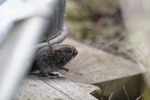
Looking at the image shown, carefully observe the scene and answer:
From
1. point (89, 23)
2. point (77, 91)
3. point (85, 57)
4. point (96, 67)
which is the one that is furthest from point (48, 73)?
point (89, 23)

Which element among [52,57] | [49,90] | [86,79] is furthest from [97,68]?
[49,90]

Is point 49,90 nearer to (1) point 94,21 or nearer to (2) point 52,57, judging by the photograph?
(2) point 52,57

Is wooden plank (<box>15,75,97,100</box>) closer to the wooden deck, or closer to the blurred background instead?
the wooden deck

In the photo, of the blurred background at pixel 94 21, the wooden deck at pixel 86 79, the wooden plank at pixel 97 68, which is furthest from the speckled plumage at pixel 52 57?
the blurred background at pixel 94 21

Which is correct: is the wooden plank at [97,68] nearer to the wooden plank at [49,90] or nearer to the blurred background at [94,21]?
the wooden plank at [49,90]

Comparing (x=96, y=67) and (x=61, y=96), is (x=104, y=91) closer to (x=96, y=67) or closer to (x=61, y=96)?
(x=96, y=67)

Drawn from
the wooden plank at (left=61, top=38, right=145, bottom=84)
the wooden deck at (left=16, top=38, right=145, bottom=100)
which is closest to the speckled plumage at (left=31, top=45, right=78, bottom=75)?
the wooden deck at (left=16, top=38, right=145, bottom=100)
